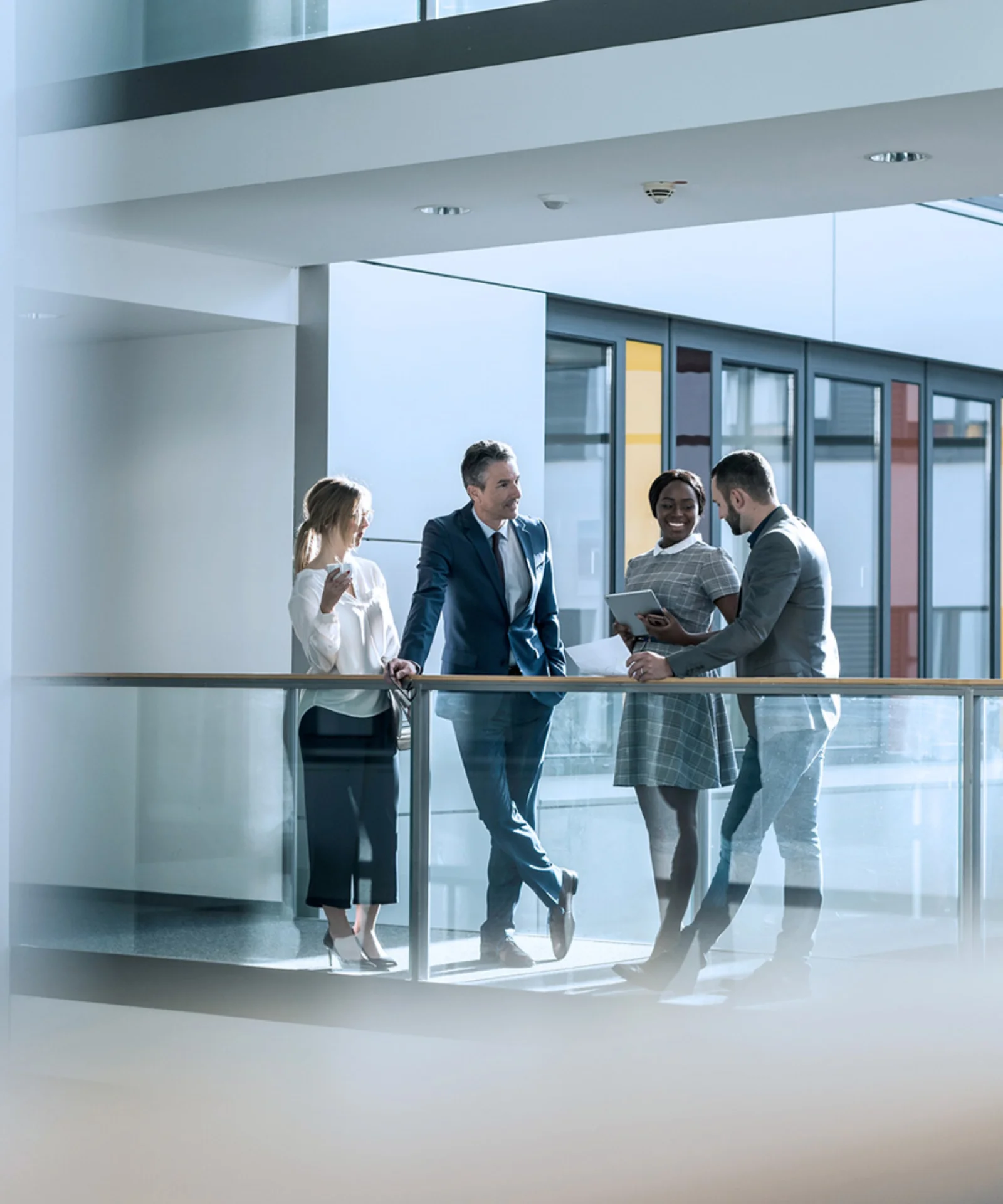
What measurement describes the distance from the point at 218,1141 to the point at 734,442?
581 cm

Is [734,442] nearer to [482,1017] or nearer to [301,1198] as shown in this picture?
[482,1017]

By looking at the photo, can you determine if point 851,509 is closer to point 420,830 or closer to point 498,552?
point 498,552

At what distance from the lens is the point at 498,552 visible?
20.5 ft

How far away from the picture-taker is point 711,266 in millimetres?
10094

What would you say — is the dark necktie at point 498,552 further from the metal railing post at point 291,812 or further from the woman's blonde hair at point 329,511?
the metal railing post at point 291,812

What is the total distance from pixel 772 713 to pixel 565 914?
3.15 ft

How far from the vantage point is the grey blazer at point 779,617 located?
5.53 metres

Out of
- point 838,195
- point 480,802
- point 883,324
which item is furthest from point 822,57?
point 883,324

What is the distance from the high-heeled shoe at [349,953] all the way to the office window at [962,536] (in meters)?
6.39

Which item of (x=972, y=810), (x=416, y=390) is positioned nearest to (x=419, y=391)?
(x=416, y=390)

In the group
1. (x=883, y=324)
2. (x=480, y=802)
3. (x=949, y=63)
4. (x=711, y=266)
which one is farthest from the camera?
(x=883, y=324)

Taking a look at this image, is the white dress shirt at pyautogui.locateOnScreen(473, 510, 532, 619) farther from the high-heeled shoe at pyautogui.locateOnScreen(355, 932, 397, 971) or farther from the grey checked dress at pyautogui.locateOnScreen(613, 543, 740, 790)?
the high-heeled shoe at pyautogui.locateOnScreen(355, 932, 397, 971)

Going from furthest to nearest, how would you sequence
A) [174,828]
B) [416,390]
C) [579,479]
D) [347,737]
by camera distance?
1. [579,479]
2. [416,390]
3. [174,828]
4. [347,737]

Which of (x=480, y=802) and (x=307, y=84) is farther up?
(x=307, y=84)
